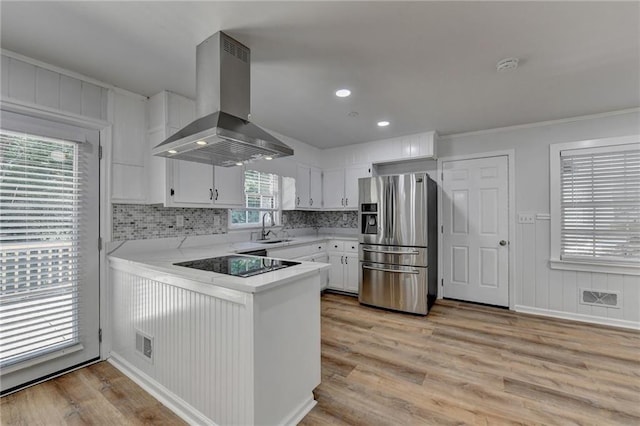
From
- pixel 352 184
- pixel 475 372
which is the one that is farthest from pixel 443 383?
pixel 352 184

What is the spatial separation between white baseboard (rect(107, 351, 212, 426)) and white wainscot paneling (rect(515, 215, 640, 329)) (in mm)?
3804

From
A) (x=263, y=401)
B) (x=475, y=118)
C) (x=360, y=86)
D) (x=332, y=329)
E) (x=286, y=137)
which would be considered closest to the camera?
(x=263, y=401)

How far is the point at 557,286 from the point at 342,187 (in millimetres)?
3050

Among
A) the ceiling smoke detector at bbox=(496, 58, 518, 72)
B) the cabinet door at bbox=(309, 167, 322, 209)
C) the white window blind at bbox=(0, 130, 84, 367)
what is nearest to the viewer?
the white window blind at bbox=(0, 130, 84, 367)

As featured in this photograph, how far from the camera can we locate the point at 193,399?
1.74m

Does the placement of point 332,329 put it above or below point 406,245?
below

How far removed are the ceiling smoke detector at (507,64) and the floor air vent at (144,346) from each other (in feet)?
10.7

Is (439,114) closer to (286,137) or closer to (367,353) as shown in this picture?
(286,137)

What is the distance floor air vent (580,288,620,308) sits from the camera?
126 inches

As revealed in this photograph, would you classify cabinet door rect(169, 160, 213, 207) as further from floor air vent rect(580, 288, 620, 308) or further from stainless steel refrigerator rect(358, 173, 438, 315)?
floor air vent rect(580, 288, 620, 308)

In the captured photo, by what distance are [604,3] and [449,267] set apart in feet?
10.5

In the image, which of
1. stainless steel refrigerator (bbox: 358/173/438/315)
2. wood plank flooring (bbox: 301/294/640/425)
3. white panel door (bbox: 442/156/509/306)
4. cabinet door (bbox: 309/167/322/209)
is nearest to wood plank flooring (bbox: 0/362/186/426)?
wood plank flooring (bbox: 301/294/640/425)

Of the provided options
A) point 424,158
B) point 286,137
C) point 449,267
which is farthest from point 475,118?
point 286,137

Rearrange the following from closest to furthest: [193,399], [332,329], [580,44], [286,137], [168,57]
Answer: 1. [193,399]
2. [580,44]
3. [168,57]
4. [332,329]
5. [286,137]
